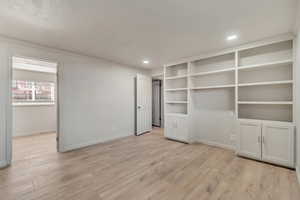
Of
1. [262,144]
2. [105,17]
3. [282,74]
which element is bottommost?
[262,144]

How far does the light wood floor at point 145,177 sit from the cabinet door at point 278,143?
0.17 meters

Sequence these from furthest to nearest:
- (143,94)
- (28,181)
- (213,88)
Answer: (143,94), (213,88), (28,181)

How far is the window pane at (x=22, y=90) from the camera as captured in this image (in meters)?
4.77

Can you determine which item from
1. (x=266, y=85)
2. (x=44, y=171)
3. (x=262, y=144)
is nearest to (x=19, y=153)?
(x=44, y=171)

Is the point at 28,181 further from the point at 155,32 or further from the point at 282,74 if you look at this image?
the point at 282,74

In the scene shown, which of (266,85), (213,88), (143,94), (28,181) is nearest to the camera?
(28,181)

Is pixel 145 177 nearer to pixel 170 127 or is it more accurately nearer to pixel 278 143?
pixel 170 127

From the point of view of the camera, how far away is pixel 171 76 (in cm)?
476

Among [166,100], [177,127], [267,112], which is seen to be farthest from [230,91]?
[166,100]

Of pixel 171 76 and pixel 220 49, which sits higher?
pixel 220 49

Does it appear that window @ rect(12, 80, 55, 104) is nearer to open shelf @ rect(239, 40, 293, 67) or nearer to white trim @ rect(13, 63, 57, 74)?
white trim @ rect(13, 63, 57, 74)

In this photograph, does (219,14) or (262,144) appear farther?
(262,144)

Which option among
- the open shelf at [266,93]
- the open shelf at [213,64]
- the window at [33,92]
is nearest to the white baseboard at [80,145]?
the window at [33,92]

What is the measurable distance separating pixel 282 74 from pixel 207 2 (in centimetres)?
238
